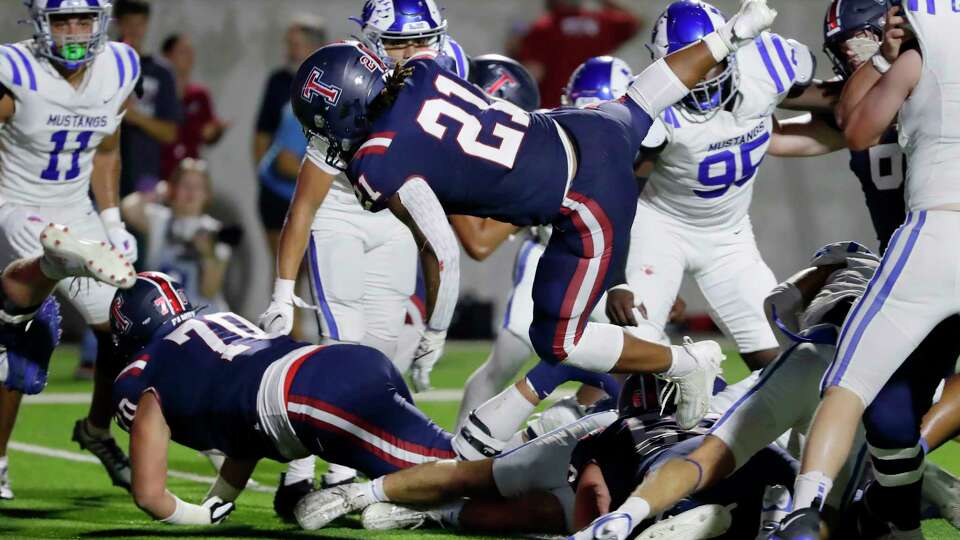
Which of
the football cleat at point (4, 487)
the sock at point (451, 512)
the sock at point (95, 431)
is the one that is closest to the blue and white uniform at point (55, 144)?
the sock at point (95, 431)

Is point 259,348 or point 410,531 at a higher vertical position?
point 259,348

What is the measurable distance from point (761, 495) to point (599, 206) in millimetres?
885

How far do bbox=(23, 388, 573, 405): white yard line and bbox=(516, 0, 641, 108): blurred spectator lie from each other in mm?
2762

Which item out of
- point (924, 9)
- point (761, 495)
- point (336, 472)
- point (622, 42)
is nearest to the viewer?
point (924, 9)

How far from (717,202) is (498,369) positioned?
1.04m

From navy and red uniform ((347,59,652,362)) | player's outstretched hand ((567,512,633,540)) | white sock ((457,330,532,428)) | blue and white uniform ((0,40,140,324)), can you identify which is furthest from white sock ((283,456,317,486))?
player's outstretched hand ((567,512,633,540))

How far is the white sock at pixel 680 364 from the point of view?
13.6 feet

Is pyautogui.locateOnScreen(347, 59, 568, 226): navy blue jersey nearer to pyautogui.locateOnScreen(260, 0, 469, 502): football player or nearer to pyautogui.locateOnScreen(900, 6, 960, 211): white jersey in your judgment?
pyautogui.locateOnScreen(900, 6, 960, 211): white jersey

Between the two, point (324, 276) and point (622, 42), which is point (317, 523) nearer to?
point (324, 276)

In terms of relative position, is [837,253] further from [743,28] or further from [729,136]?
[729,136]

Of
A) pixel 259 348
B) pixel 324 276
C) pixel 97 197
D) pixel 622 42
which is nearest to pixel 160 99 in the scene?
pixel 622 42

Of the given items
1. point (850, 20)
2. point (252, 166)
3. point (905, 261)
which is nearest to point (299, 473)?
point (905, 261)

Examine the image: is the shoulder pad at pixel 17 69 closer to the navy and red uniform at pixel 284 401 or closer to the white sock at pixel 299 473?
the navy and red uniform at pixel 284 401

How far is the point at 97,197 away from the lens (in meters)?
5.98
